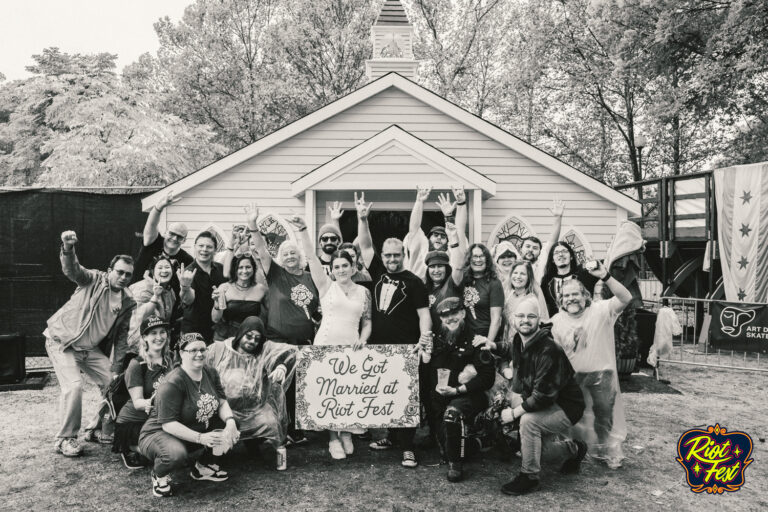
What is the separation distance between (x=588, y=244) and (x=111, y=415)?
8.00 meters

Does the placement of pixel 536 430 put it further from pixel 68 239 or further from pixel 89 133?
pixel 89 133

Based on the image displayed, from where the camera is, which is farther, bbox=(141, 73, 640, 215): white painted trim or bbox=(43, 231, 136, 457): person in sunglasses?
bbox=(141, 73, 640, 215): white painted trim

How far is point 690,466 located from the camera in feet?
13.8

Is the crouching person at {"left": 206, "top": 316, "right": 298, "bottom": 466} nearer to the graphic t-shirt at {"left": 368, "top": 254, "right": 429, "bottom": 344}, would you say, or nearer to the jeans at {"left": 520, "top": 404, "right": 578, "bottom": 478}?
the graphic t-shirt at {"left": 368, "top": 254, "right": 429, "bottom": 344}

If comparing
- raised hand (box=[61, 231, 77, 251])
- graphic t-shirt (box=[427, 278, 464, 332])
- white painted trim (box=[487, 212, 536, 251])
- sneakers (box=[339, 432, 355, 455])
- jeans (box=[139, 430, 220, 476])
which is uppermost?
white painted trim (box=[487, 212, 536, 251])

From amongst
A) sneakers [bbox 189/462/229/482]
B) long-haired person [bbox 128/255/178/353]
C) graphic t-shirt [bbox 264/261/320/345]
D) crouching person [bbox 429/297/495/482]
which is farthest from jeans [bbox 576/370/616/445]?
long-haired person [bbox 128/255/178/353]

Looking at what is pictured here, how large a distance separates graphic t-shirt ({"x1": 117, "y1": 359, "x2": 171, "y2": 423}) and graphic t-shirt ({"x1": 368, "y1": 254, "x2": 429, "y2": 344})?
1.72 meters

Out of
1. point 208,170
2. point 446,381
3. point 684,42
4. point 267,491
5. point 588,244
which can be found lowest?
point 267,491

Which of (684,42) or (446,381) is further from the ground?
(684,42)

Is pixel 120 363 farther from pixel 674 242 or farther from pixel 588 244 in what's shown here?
pixel 674 242

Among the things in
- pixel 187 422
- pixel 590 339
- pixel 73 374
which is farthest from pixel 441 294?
pixel 73 374

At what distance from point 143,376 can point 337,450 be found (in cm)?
166

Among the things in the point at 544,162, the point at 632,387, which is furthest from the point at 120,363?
the point at 544,162

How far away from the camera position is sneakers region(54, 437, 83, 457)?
446 centimetres
